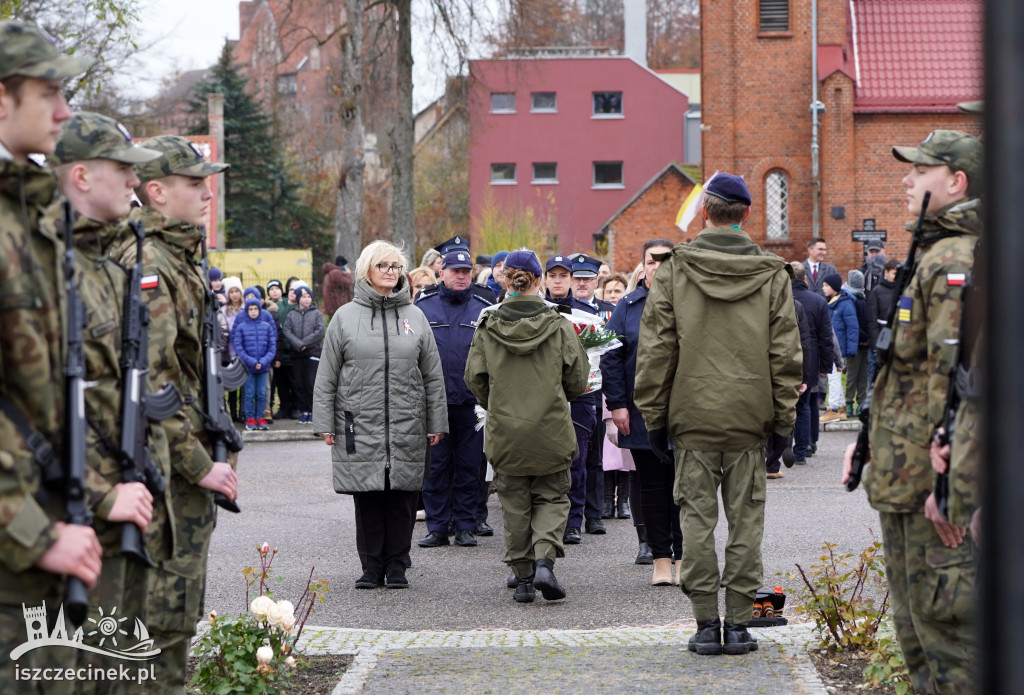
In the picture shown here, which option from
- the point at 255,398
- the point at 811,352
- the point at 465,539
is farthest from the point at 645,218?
the point at 465,539

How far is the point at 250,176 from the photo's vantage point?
50844mm

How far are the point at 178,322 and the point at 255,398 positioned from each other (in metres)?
14.4

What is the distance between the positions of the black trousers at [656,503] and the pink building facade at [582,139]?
54964 mm

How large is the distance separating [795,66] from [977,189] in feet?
138

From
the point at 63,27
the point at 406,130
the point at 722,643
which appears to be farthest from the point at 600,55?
the point at 722,643

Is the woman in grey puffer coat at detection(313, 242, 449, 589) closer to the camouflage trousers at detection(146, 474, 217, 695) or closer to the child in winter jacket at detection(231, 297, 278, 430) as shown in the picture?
the camouflage trousers at detection(146, 474, 217, 695)

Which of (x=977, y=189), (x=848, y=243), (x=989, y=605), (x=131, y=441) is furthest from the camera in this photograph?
(x=848, y=243)

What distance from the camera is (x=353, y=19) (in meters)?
29.2

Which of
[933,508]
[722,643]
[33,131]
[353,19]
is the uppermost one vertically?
[353,19]

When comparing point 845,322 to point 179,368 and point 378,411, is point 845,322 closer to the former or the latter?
point 378,411

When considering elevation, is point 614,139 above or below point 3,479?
above

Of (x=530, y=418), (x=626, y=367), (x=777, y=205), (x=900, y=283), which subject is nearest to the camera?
(x=900, y=283)

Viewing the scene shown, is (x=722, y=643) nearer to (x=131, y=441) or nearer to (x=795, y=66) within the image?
(x=131, y=441)

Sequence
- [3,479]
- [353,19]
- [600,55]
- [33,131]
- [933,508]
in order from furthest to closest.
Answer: [600,55], [353,19], [933,508], [33,131], [3,479]
